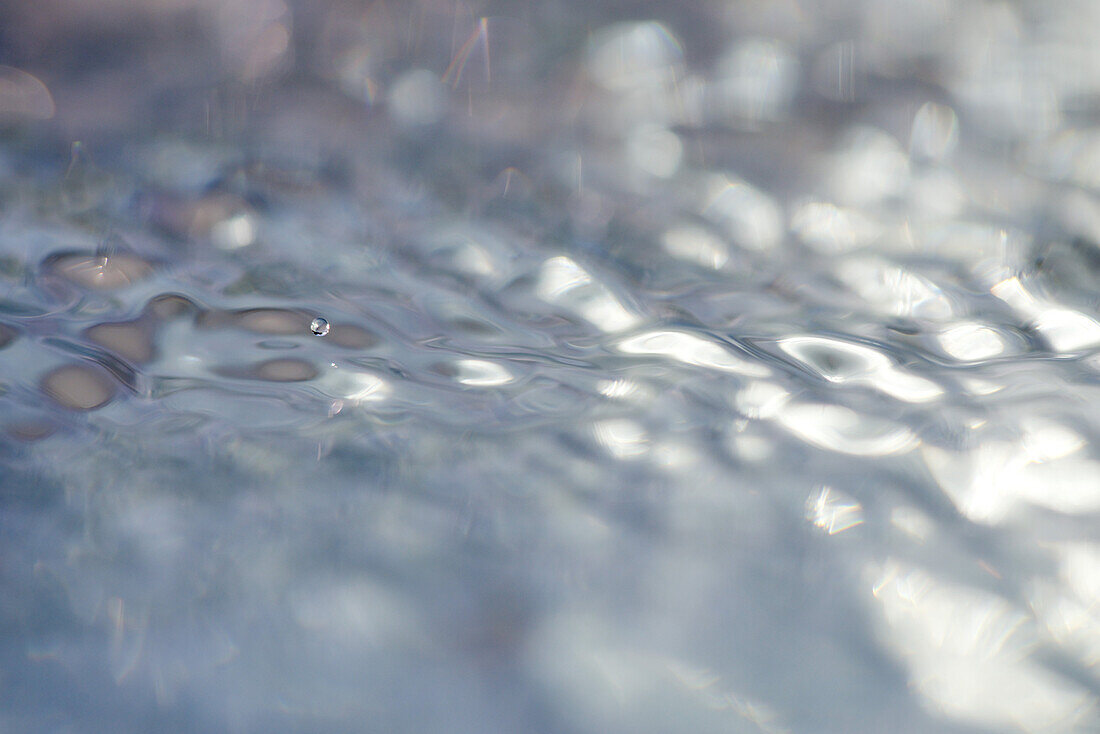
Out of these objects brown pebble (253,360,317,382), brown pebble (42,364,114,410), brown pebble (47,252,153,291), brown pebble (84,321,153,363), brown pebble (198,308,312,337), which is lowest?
brown pebble (42,364,114,410)

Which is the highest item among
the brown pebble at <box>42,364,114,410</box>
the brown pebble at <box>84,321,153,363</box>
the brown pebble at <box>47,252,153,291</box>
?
the brown pebble at <box>47,252,153,291</box>

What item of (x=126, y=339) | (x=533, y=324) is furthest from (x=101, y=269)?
(x=533, y=324)

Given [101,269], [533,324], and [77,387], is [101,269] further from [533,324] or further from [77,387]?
[533,324]

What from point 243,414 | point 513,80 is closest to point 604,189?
point 513,80

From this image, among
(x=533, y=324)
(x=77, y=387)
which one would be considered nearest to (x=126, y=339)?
(x=77, y=387)

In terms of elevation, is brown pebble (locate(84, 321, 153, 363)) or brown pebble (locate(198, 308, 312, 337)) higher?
brown pebble (locate(198, 308, 312, 337))
